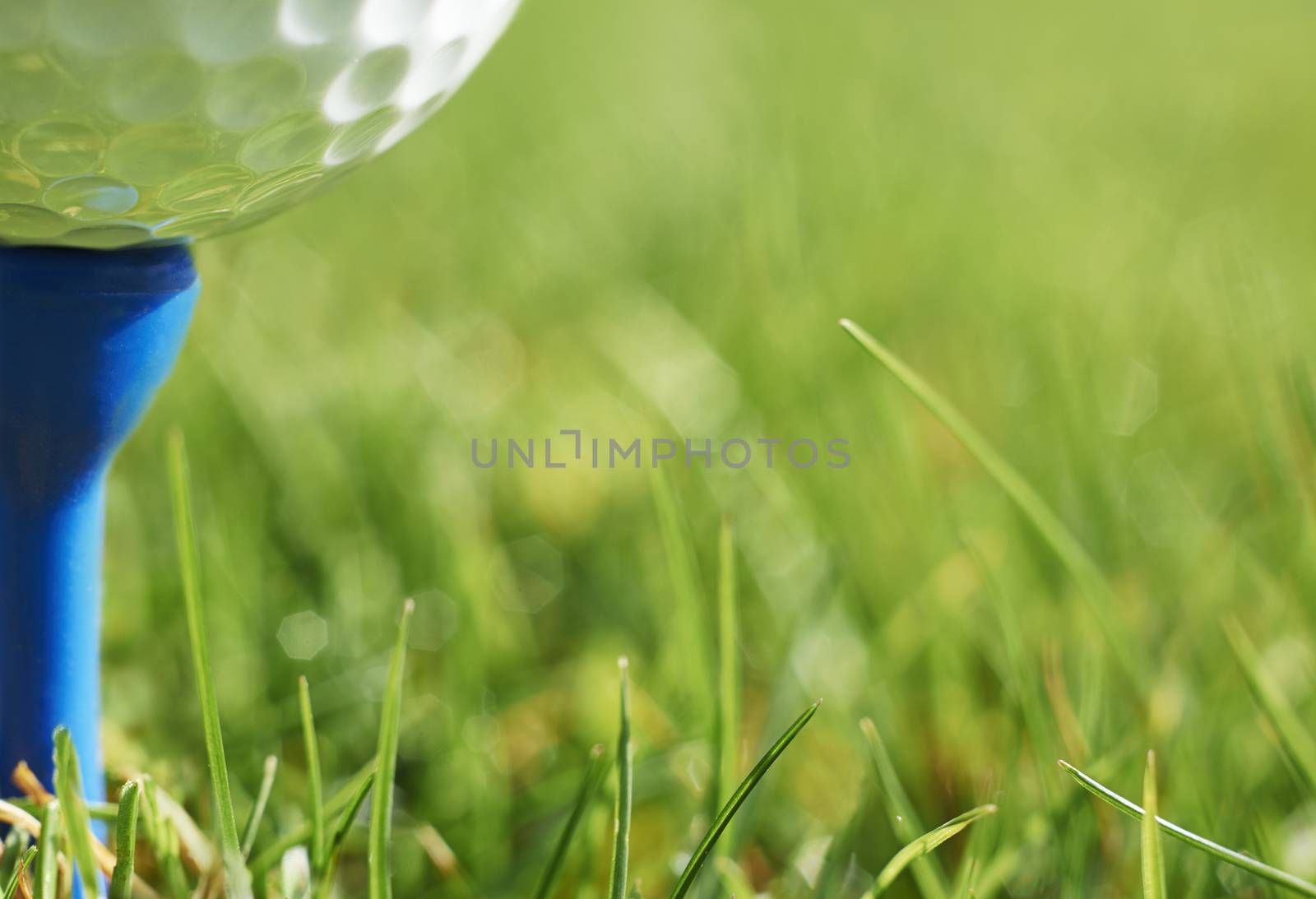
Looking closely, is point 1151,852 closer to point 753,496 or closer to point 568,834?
point 568,834

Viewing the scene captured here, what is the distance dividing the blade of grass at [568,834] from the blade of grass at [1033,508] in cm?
23

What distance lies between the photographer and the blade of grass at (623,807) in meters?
0.47

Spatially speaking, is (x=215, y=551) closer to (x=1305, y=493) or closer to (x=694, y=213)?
(x=1305, y=493)

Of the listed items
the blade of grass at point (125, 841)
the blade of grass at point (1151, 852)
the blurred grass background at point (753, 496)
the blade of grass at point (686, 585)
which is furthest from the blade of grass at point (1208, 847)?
the blade of grass at point (125, 841)

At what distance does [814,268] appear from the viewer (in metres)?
1.33

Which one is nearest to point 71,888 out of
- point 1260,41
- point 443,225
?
point 443,225

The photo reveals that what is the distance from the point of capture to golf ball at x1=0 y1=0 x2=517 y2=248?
41 cm

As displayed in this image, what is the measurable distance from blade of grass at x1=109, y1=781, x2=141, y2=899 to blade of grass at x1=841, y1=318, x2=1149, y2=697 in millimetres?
358

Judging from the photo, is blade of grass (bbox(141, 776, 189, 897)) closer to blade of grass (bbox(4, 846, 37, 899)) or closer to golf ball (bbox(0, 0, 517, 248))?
blade of grass (bbox(4, 846, 37, 899))

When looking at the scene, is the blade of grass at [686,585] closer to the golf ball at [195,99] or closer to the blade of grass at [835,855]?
the blade of grass at [835,855]

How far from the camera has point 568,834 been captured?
1.81 feet

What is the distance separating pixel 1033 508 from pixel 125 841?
0.46m

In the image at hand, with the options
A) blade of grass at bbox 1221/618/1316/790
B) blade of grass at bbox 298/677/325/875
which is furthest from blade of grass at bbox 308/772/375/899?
blade of grass at bbox 1221/618/1316/790

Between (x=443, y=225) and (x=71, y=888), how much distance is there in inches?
47.5
